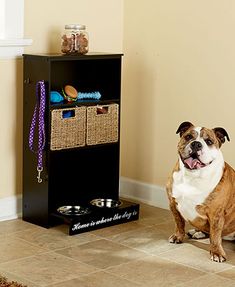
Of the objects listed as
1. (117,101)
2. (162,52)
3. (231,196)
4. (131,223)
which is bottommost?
(131,223)

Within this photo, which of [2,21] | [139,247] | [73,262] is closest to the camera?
[73,262]

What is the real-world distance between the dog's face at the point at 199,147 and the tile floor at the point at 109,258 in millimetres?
465

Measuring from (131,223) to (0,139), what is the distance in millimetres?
865

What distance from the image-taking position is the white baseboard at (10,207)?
13.4ft

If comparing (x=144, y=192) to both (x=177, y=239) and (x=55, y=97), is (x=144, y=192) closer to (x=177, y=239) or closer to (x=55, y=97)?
(x=177, y=239)

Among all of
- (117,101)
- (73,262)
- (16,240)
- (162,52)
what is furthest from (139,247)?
(162,52)

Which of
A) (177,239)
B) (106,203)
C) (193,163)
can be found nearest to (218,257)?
(177,239)

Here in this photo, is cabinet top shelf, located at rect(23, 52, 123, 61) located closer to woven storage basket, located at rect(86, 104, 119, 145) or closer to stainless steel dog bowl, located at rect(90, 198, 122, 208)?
woven storage basket, located at rect(86, 104, 119, 145)

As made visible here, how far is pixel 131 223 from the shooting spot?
13.4ft

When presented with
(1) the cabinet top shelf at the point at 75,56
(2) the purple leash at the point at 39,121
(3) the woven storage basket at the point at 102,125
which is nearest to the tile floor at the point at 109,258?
(2) the purple leash at the point at 39,121

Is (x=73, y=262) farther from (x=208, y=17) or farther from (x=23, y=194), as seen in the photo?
(x=208, y=17)

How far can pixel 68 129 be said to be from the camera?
13.0ft

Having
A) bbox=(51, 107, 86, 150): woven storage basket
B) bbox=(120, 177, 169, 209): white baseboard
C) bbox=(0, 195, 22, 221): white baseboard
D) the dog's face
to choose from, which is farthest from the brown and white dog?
bbox=(0, 195, 22, 221): white baseboard

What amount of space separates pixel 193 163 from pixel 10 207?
3.91ft
